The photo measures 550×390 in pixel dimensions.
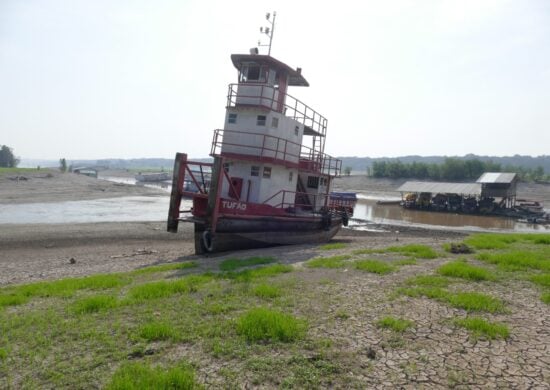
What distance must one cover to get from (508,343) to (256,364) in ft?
12.1

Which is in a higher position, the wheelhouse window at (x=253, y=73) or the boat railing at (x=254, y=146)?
the wheelhouse window at (x=253, y=73)

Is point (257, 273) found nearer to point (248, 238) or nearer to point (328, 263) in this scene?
point (328, 263)

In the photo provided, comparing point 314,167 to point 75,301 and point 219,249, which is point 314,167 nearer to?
point 219,249

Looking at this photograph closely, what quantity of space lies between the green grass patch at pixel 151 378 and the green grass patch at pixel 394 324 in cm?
313

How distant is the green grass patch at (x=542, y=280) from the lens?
8617mm

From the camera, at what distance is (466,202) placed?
52969mm

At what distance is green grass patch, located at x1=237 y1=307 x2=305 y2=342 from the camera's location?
231 inches

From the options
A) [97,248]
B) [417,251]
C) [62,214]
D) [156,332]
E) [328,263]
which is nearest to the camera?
[156,332]

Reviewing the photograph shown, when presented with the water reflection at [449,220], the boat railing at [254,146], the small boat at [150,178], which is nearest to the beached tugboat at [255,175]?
the boat railing at [254,146]

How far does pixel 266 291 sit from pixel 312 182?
15156mm

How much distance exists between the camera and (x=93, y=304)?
7480 millimetres

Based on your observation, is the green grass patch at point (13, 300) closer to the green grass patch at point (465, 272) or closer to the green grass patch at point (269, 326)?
the green grass patch at point (269, 326)

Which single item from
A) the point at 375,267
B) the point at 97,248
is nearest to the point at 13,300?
the point at 375,267

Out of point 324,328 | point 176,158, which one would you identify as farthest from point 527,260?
point 176,158
